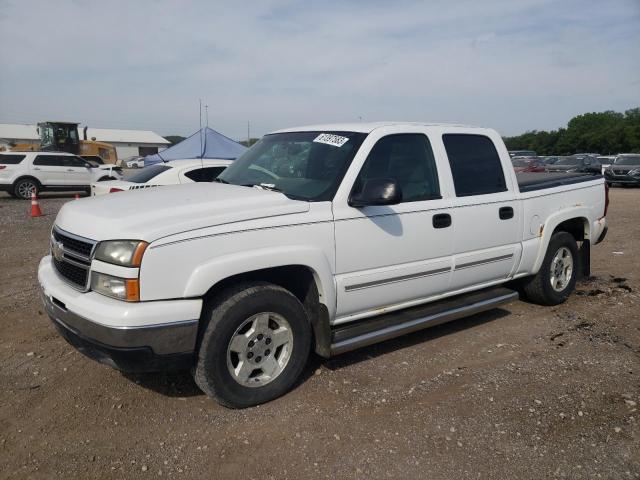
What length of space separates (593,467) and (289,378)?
183 cm

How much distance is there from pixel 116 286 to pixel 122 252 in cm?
19

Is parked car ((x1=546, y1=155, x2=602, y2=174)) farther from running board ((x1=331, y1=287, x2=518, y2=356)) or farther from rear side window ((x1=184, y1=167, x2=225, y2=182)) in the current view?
running board ((x1=331, y1=287, x2=518, y2=356))

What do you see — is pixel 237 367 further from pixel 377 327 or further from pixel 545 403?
pixel 545 403

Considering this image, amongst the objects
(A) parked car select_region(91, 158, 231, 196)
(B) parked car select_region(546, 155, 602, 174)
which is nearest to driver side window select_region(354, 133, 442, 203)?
(A) parked car select_region(91, 158, 231, 196)

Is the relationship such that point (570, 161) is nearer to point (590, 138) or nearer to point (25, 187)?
point (25, 187)

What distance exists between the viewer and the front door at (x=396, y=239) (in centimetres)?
348

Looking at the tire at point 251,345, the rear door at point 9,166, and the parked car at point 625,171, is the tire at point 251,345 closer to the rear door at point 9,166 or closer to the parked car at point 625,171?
the rear door at point 9,166

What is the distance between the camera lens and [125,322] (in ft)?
8.89

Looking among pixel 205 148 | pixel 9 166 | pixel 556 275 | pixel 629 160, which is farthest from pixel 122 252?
pixel 629 160

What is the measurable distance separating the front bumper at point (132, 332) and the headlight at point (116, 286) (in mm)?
36

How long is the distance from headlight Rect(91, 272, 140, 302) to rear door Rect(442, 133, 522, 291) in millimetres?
2492

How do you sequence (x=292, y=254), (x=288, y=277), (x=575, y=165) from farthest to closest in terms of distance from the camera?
(x=575, y=165) < (x=288, y=277) < (x=292, y=254)

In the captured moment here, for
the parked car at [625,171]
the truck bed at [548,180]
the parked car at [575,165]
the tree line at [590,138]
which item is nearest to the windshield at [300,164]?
the truck bed at [548,180]

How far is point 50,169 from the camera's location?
1744 cm
